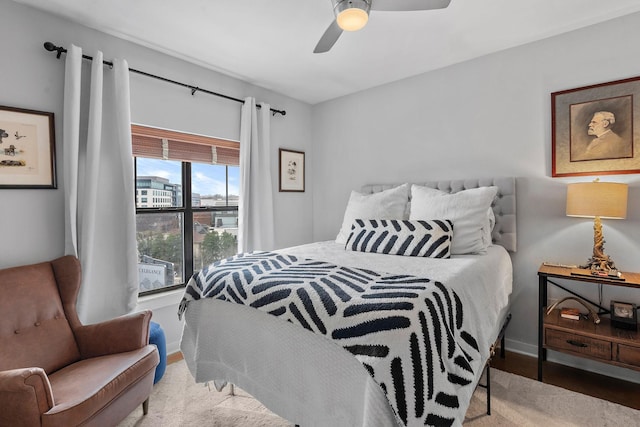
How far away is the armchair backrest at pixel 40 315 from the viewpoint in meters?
1.63

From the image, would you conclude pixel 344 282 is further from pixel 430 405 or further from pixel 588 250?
pixel 588 250

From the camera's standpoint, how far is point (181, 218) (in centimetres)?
293

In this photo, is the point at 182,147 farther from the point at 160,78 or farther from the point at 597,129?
the point at 597,129

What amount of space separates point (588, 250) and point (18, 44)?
4185 mm

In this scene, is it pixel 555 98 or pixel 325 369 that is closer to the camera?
pixel 325 369

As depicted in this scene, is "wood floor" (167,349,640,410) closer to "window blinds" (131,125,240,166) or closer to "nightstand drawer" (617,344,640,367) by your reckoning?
"nightstand drawer" (617,344,640,367)

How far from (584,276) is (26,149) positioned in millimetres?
3713

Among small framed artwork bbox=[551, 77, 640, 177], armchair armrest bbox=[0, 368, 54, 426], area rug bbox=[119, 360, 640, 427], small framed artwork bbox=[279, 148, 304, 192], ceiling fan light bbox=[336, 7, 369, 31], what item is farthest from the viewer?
small framed artwork bbox=[279, 148, 304, 192]

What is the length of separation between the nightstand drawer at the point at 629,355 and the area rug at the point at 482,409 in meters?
0.29

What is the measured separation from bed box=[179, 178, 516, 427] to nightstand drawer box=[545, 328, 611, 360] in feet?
1.00

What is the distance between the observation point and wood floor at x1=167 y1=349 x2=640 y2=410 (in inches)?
79.7

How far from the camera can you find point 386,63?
113 inches

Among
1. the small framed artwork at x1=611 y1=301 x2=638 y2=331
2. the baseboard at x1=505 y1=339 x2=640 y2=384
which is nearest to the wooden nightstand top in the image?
the small framed artwork at x1=611 y1=301 x2=638 y2=331

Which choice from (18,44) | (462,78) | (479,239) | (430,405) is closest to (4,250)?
(18,44)
